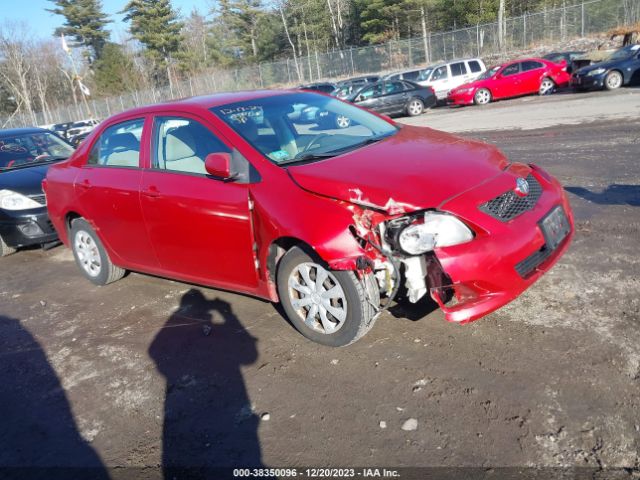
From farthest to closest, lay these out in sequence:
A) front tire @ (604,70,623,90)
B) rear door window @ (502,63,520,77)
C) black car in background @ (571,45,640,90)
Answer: rear door window @ (502,63,520,77), front tire @ (604,70,623,90), black car in background @ (571,45,640,90)

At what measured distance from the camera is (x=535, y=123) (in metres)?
12.9

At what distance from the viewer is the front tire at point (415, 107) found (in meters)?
20.8

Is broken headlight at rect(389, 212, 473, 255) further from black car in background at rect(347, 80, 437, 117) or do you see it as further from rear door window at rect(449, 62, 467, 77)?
rear door window at rect(449, 62, 467, 77)

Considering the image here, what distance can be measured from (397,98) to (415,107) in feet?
2.64

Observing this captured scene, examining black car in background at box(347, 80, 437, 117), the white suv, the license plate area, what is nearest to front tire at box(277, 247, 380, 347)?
the license plate area

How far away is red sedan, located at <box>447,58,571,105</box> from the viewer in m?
20.0

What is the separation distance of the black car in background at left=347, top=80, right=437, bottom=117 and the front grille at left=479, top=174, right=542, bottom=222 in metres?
18.0

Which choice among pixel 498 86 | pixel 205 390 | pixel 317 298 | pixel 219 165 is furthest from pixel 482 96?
pixel 205 390

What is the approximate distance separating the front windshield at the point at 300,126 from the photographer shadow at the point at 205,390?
4.76ft

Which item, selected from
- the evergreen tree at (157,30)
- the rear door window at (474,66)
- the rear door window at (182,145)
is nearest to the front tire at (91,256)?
the rear door window at (182,145)

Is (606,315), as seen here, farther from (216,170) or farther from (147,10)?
(147,10)

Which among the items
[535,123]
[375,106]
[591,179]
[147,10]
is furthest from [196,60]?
[591,179]

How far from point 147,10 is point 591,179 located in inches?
2324

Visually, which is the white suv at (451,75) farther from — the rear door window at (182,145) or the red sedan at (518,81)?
the rear door window at (182,145)
